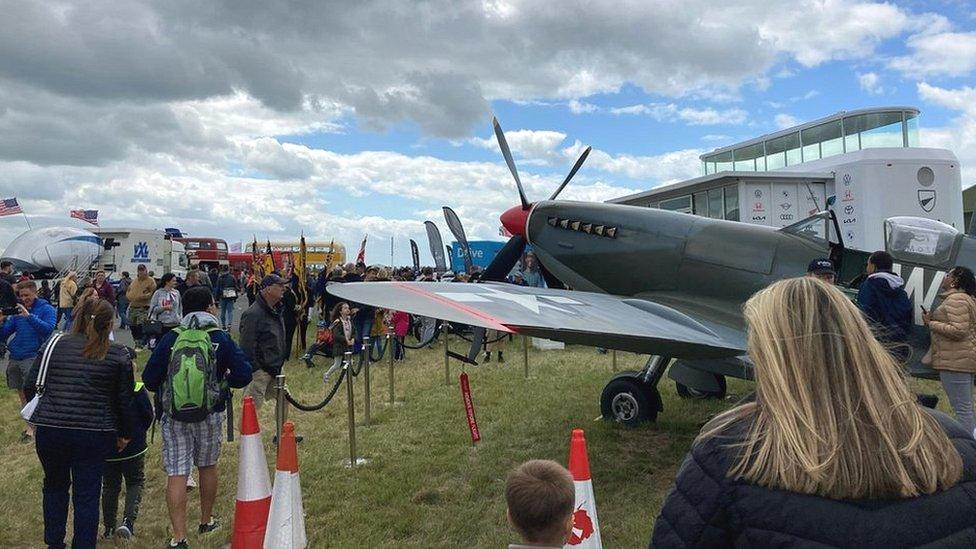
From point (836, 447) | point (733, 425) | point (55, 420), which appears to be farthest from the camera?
point (55, 420)

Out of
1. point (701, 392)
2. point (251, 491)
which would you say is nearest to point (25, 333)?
point (251, 491)

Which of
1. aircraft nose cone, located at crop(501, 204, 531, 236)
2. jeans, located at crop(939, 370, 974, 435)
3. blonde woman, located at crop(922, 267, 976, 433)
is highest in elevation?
aircraft nose cone, located at crop(501, 204, 531, 236)

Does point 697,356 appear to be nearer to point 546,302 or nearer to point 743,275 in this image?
point 546,302

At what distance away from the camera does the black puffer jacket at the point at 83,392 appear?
3.65m

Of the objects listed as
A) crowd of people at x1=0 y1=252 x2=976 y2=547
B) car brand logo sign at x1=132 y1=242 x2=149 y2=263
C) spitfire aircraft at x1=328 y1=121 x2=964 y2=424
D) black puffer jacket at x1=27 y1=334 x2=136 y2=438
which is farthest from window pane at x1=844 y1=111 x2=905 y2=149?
car brand logo sign at x1=132 y1=242 x2=149 y2=263

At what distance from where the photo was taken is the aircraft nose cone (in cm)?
870

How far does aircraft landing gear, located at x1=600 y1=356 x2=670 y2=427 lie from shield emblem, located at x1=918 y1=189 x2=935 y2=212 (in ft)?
45.7

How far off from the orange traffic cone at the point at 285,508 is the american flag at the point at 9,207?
35683mm

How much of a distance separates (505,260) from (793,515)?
305 inches

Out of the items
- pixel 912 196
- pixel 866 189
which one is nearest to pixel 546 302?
pixel 866 189

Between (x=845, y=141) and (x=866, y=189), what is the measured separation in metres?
3.83

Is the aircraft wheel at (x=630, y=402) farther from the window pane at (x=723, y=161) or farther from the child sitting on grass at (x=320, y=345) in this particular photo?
the window pane at (x=723, y=161)

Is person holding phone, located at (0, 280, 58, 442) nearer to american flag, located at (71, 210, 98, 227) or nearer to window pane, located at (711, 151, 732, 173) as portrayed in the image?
window pane, located at (711, 151, 732, 173)

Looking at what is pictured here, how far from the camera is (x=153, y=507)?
4945 millimetres
